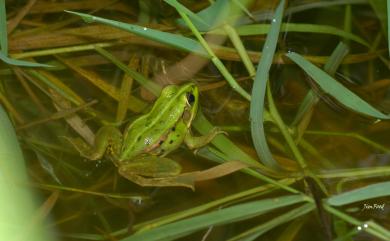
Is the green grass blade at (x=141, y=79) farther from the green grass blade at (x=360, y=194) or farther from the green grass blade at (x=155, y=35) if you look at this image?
the green grass blade at (x=360, y=194)

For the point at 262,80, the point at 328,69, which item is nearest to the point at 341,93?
the point at 262,80

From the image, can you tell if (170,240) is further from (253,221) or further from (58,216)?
(58,216)

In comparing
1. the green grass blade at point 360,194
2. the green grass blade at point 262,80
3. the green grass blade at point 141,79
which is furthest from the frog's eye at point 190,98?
the green grass blade at point 360,194

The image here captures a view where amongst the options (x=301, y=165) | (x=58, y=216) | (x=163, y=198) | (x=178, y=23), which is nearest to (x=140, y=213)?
(x=163, y=198)

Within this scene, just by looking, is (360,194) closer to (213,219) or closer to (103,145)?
(213,219)

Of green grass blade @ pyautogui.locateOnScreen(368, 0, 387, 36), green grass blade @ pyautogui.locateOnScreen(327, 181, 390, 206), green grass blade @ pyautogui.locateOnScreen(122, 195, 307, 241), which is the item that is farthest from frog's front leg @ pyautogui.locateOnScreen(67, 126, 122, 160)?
green grass blade @ pyautogui.locateOnScreen(368, 0, 387, 36)
